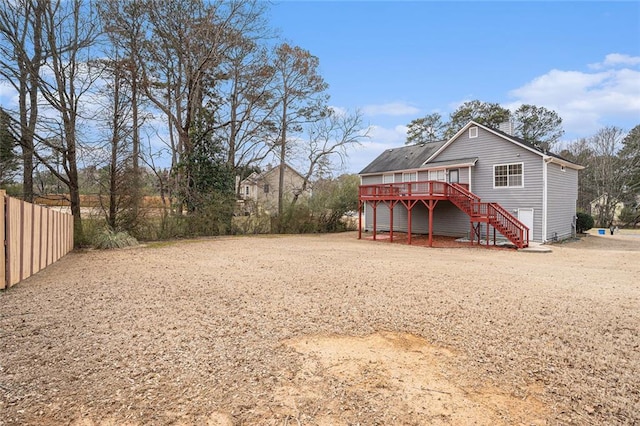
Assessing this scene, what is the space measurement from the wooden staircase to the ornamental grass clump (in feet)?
42.5

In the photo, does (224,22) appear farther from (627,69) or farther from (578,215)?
(578,215)

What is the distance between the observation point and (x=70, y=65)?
11.8 meters

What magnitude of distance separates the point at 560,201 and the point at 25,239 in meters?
19.0

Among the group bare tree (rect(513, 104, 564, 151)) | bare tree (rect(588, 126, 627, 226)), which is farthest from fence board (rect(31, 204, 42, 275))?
bare tree (rect(513, 104, 564, 151))

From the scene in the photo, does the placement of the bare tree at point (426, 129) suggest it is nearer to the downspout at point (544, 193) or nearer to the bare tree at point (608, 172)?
the bare tree at point (608, 172)

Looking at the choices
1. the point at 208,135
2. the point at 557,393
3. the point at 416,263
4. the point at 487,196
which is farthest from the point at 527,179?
the point at 208,135

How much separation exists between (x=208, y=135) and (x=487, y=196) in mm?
14295

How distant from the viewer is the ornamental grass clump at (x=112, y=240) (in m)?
11.8

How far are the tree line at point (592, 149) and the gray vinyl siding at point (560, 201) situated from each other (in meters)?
8.52

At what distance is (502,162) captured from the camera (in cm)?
1539

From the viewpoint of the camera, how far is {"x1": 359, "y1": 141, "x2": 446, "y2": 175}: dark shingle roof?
63.0 ft

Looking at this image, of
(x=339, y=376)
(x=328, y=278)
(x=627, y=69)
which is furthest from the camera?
(x=627, y=69)

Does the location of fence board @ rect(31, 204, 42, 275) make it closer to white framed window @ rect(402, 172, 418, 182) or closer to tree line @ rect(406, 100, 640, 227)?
white framed window @ rect(402, 172, 418, 182)

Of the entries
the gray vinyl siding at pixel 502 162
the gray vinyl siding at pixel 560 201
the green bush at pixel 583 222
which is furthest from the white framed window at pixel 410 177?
the green bush at pixel 583 222
